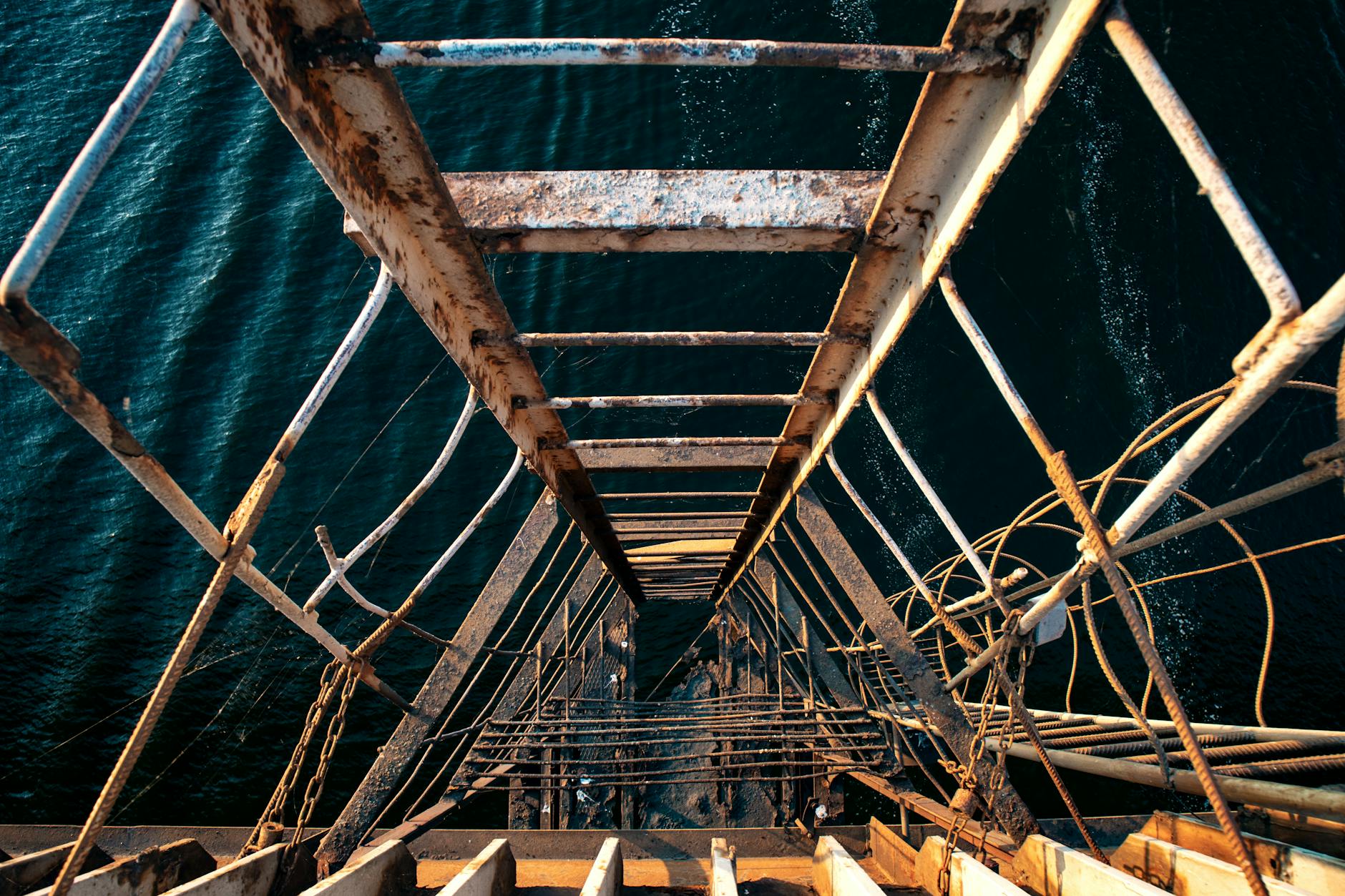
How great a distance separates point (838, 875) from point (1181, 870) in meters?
1.56

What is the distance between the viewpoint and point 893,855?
4977 mm

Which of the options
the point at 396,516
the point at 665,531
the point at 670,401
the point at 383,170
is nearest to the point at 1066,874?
the point at 670,401

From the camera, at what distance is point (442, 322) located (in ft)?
12.1

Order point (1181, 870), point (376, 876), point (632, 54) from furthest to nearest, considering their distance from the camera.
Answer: point (376, 876)
point (1181, 870)
point (632, 54)

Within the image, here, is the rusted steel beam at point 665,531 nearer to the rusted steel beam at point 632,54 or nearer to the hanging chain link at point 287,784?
the hanging chain link at point 287,784

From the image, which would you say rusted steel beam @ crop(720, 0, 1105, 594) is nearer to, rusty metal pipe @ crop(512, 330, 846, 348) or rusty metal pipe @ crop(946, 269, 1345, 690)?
rusty metal pipe @ crop(512, 330, 846, 348)

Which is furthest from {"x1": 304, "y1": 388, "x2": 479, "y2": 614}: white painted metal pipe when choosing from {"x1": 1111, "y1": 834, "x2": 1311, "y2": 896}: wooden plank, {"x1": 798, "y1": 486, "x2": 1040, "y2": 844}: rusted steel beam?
{"x1": 1111, "y1": 834, "x2": 1311, "y2": 896}: wooden plank

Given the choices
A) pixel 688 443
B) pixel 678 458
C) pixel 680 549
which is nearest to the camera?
pixel 688 443

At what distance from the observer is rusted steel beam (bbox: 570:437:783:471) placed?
6.12 m

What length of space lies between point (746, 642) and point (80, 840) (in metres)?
8.47

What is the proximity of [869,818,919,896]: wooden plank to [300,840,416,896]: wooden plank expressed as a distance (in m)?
2.86

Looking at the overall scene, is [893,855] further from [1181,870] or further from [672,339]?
[672,339]

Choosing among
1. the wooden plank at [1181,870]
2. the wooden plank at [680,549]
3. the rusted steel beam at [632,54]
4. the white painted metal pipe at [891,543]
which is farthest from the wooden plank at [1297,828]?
the wooden plank at [680,549]

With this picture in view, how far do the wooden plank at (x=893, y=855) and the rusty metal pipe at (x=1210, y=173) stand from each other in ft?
12.6
